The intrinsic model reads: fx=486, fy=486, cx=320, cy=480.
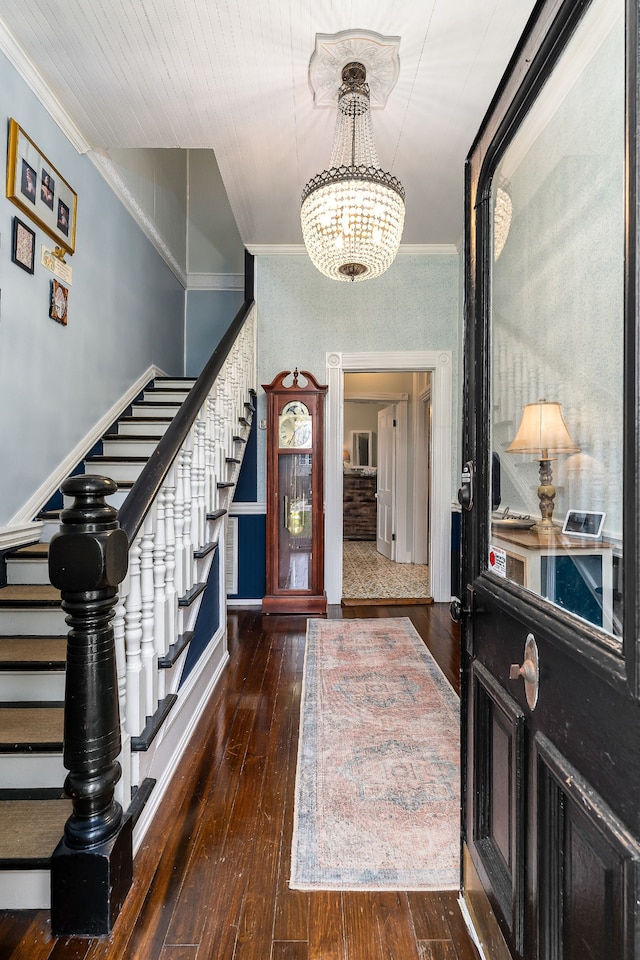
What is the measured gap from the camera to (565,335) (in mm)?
944

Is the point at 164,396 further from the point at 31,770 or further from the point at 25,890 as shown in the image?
the point at 25,890

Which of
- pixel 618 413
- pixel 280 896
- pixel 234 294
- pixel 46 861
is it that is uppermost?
pixel 234 294

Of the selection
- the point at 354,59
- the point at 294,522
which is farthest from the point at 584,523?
the point at 294,522

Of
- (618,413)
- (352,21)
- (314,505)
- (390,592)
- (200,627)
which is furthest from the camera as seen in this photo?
(390,592)

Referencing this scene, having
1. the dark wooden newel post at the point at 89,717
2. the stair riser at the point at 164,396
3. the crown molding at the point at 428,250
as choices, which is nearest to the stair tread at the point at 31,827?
the dark wooden newel post at the point at 89,717

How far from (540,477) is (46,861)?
1.60 meters

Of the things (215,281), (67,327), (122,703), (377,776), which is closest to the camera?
(122,703)

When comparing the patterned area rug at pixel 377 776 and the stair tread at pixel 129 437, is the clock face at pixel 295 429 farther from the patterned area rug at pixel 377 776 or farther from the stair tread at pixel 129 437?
the patterned area rug at pixel 377 776

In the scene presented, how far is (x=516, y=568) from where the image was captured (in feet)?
3.45

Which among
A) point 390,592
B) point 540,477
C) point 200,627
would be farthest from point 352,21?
point 390,592

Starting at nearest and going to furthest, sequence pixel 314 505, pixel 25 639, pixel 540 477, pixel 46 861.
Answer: pixel 540 477
pixel 46 861
pixel 25 639
pixel 314 505

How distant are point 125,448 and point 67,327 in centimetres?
83

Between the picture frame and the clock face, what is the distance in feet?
6.56

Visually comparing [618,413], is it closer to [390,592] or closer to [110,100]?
[110,100]
